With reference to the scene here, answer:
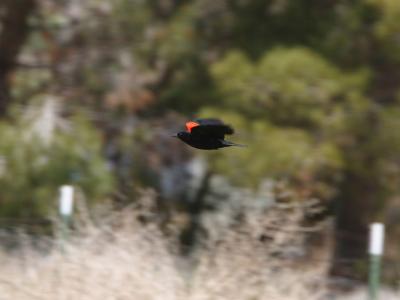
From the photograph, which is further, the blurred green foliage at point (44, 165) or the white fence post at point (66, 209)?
the blurred green foliage at point (44, 165)

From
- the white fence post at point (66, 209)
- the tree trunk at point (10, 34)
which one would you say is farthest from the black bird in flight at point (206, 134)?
the tree trunk at point (10, 34)

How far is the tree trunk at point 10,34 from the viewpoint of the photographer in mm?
8875

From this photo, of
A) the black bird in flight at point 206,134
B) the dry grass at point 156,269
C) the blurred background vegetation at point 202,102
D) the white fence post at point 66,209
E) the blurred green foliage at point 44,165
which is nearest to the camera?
the black bird in flight at point 206,134

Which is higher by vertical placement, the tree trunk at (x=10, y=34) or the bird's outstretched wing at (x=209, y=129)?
the tree trunk at (x=10, y=34)

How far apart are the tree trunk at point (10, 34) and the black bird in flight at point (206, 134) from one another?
695 centimetres

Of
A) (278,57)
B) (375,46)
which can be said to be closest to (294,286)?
(278,57)

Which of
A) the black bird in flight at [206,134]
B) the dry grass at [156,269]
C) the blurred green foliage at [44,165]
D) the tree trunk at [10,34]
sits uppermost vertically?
the tree trunk at [10,34]

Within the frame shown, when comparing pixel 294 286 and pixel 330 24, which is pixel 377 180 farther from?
pixel 294 286

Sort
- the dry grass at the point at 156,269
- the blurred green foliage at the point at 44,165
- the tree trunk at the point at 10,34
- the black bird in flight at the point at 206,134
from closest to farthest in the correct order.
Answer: the black bird in flight at the point at 206,134
the dry grass at the point at 156,269
the blurred green foliage at the point at 44,165
the tree trunk at the point at 10,34

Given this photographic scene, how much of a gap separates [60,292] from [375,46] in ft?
13.5

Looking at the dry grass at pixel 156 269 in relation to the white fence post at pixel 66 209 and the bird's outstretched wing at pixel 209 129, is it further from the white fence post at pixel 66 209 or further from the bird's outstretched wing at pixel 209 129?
the bird's outstretched wing at pixel 209 129

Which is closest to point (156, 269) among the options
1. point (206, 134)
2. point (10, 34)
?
point (206, 134)

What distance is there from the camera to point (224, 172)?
765cm

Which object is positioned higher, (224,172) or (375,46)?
(375,46)
